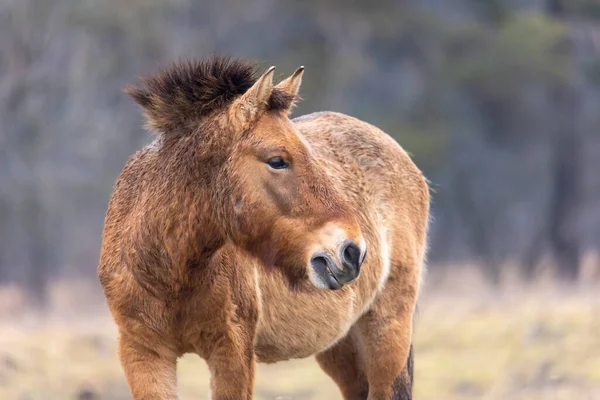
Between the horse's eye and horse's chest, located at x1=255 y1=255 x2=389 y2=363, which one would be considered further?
horse's chest, located at x1=255 y1=255 x2=389 y2=363

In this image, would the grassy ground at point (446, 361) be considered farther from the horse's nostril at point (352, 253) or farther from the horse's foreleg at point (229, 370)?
the horse's nostril at point (352, 253)

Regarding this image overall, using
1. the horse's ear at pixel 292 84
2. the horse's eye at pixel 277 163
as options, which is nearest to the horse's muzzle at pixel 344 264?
the horse's eye at pixel 277 163

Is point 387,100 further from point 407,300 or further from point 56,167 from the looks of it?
point 407,300

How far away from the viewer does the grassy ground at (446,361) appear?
42.7 ft

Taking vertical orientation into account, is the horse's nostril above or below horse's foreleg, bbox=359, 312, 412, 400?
below

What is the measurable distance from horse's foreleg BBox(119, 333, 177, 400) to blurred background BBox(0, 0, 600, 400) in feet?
43.6

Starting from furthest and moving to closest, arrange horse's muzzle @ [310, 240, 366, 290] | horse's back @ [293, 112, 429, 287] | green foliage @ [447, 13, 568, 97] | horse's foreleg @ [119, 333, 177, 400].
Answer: green foliage @ [447, 13, 568, 97] → horse's back @ [293, 112, 429, 287] → horse's foreleg @ [119, 333, 177, 400] → horse's muzzle @ [310, 240, 366, 290]

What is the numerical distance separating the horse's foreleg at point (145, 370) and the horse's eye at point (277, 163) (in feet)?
4.03

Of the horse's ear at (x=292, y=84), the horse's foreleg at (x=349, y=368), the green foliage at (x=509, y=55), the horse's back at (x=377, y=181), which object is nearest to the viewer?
the horse's ear at (x=292, y=84)

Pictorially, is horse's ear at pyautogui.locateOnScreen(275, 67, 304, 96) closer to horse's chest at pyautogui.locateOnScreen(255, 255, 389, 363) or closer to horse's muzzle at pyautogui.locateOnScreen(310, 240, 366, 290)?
horse's muzzle at pyautogui.locateOnScreen(310, 240, 366, 290)

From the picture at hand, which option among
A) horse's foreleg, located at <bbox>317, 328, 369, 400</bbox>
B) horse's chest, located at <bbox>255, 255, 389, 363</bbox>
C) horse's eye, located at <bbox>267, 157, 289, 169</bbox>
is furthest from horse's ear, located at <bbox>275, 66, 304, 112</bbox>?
horse's foreleg, located at <bbox>317, 328, 369, 400</bbox>

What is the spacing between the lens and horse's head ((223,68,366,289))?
5.25 metres

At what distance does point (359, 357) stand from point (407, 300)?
544 millimetres

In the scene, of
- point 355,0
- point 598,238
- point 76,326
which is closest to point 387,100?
point 355,0
